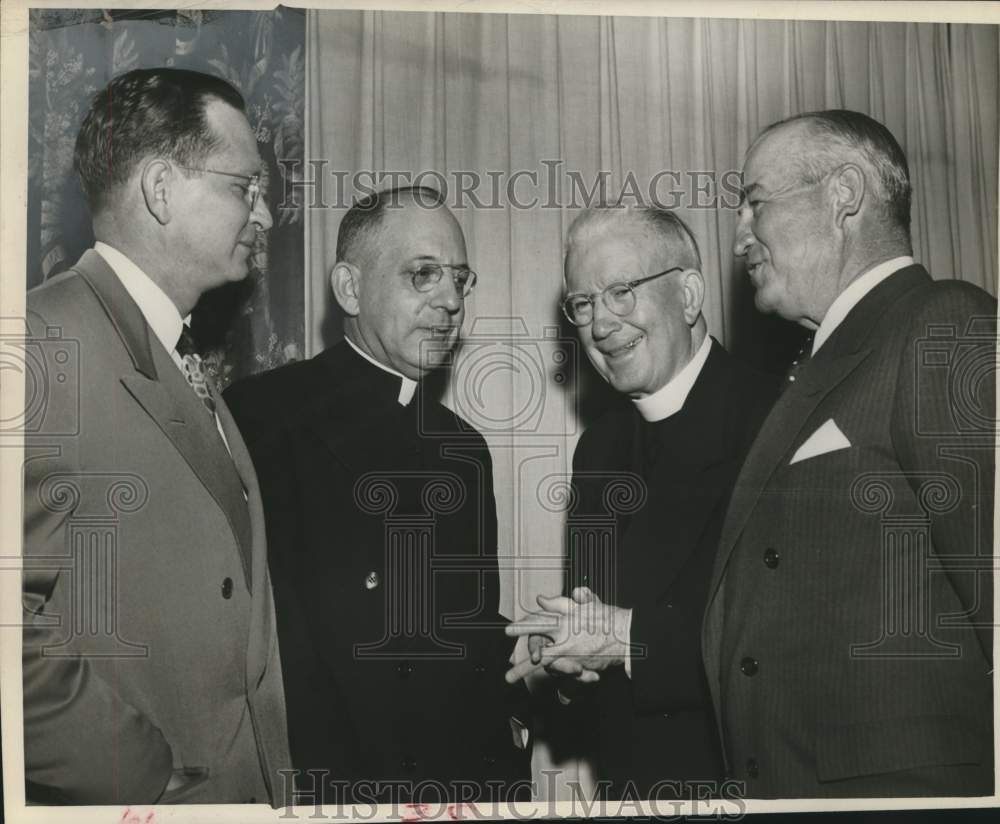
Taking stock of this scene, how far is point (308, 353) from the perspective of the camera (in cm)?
274

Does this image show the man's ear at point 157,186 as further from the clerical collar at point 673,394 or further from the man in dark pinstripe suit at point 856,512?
the man in dark pinstripe suit at point 856,512

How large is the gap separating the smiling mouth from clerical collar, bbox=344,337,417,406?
0.47 meters

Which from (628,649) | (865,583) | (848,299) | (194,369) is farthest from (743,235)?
(194,369)

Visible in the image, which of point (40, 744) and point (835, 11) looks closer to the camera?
point (40, 744)

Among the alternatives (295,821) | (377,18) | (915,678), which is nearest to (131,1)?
(377,18)

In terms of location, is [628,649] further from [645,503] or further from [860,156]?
[860,156]

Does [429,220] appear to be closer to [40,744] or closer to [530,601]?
[530,601]

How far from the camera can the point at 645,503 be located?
108 inches

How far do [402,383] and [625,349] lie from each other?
54 cm

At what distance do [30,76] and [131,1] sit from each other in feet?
0.97

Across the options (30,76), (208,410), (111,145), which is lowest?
(208,410)

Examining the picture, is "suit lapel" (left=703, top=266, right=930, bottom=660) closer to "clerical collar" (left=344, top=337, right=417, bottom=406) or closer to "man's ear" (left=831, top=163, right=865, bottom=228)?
"man's ear" (left=831, top=163, right=865, bottom=228)

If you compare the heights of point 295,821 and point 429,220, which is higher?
point 429,220
